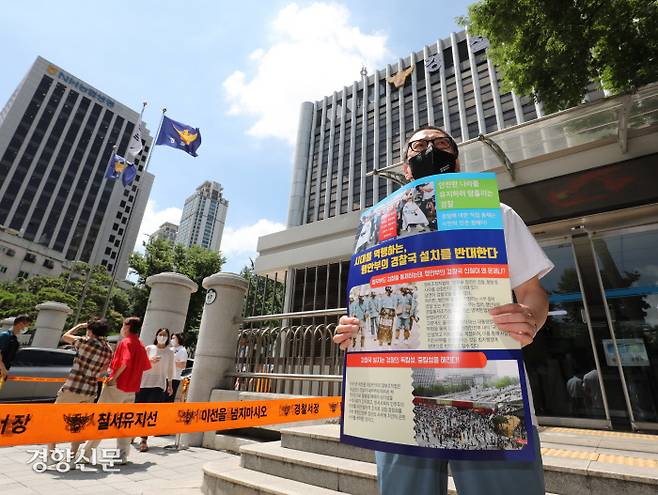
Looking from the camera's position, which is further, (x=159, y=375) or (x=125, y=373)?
(x=159, y=375)

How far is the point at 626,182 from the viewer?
682 cm

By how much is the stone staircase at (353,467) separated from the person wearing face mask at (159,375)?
2775 mm

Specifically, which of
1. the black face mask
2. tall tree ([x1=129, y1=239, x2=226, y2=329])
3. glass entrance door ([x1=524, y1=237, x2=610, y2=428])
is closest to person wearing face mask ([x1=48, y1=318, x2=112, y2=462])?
the black face mask

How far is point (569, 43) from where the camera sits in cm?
746

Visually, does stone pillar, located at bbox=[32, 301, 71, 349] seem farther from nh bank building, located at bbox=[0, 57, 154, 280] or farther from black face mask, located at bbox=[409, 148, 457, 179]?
nh bank building, located at bbox=[0, 57, 154, 280]

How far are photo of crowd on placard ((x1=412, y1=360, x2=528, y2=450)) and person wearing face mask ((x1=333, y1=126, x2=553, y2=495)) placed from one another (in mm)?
75

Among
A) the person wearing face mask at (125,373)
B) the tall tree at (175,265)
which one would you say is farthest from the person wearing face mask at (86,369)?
the tall tree at (175,265)

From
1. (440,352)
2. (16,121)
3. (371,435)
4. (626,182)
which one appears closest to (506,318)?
(440,352)

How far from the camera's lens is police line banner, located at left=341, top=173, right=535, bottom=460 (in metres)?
1.08

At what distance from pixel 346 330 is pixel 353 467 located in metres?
2.66

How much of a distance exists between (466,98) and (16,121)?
101 m

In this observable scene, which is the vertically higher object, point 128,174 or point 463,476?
point 128,174

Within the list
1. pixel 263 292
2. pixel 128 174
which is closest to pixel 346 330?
pixel 263 292

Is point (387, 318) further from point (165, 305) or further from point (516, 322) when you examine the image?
point (165, 305)
